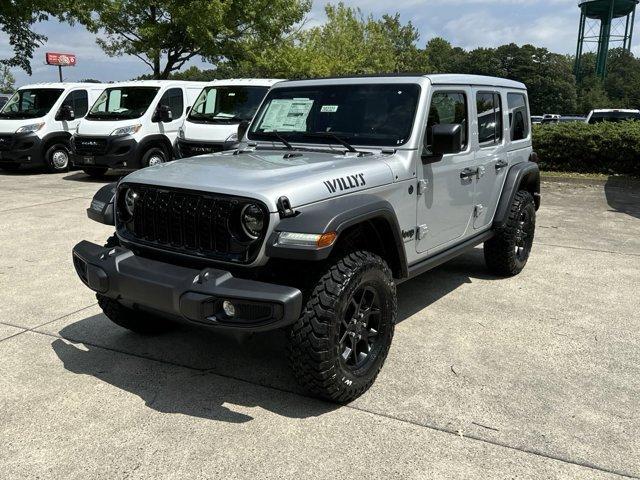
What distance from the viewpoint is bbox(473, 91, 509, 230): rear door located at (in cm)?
482

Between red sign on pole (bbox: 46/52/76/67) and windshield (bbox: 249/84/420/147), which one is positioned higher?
red sign on pole (bbox: 46/52/76/67)

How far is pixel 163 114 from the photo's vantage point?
12062mm

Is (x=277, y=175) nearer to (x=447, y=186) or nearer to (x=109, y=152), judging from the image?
(x=447, y=186)

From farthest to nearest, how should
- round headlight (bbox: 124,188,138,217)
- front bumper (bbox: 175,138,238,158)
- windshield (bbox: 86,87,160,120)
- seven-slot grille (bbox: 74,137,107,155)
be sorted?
windshield (bbox: 86,87,160,120) < seven-slot grille (bbox: 74,137,107,155) < front bumper (bbox: 175,138,238,158) < round headlight (bbox: 124,188,138,217)

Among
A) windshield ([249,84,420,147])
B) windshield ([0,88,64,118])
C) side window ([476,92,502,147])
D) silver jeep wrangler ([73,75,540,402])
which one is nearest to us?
silver jeep wrangler ([73,75,540,402])

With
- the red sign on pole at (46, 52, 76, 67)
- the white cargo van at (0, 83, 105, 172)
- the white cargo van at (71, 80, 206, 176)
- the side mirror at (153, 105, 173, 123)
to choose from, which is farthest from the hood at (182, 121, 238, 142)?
the red sign on pole at (46, 52, 76, 67)

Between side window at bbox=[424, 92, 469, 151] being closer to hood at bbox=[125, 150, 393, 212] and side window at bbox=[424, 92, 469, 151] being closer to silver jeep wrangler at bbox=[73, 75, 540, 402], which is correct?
silver jeep wrangler at bbox=[73, 75, 540, 402]

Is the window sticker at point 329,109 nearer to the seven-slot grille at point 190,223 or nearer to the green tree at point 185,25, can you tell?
the seven-slot grille at point 190,223

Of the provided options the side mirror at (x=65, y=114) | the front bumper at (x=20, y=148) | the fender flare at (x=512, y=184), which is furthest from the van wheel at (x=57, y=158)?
the fender flare at (x=512, y=184)

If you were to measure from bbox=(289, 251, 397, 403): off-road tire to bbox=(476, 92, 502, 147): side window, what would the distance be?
213 cm

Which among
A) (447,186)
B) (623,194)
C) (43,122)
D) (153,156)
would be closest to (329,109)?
(447,186)

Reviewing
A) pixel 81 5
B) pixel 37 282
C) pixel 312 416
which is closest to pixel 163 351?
pixel 312 416

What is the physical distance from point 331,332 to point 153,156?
33.5ft

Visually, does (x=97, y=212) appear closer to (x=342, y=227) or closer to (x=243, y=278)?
(x=243, y=278)
